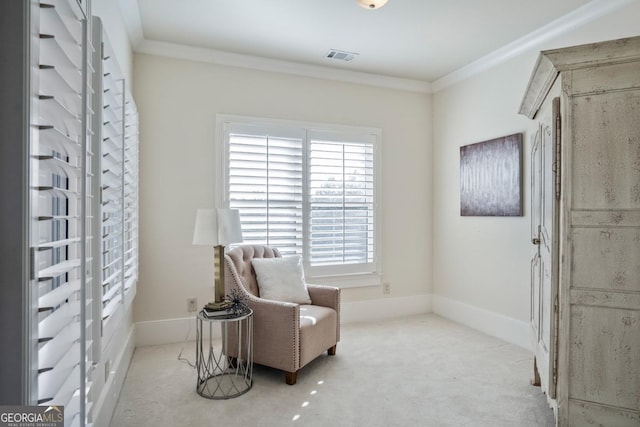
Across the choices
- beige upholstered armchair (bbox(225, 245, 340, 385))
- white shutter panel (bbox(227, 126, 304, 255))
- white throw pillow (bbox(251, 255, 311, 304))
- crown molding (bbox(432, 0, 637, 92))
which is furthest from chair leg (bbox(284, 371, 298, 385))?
crown molding (bbox(432, 0, 637, 92))

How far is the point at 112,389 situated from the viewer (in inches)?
92.9

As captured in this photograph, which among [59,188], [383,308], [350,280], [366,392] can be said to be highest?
[59,188]

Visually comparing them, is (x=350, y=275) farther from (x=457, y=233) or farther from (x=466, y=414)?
(x=466, y=414)

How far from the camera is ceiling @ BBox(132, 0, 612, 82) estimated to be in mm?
2963

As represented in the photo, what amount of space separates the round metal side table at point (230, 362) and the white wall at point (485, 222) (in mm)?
2357

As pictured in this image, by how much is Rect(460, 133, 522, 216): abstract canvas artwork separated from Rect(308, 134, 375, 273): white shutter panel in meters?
1.03

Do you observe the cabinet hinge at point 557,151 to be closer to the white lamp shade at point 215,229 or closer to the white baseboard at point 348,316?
the white lamp shade at point 215,229

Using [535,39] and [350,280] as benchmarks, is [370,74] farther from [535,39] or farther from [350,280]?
[350,280]

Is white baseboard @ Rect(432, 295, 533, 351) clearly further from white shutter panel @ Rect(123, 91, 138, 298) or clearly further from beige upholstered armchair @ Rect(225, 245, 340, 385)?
white shutter panel @ Rect(123, 91, 138, 298)

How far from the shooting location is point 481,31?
11.2 ft

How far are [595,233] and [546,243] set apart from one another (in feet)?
1.29

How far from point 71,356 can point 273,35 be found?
3.07 m

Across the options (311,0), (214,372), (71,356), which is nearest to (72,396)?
(71,356)

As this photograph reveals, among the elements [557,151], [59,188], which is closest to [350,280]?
[557,151]
